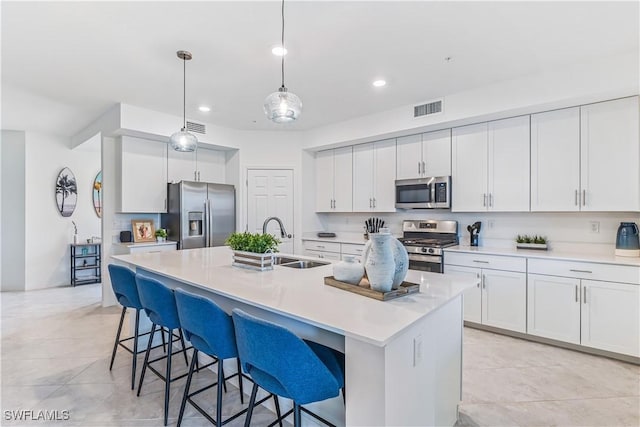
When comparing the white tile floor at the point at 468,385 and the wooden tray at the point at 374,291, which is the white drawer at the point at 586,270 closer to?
the white tile floor at the point at 468,385

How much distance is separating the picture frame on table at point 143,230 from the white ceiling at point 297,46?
65.0 inches

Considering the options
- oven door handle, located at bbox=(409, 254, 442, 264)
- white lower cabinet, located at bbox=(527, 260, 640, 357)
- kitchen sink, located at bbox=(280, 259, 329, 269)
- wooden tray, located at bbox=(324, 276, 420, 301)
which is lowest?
white lower cabinet, located at bbox=(527, 260, 640, 357)

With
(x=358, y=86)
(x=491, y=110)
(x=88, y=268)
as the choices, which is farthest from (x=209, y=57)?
(x=88, y=268)

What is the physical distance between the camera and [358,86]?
3463mm

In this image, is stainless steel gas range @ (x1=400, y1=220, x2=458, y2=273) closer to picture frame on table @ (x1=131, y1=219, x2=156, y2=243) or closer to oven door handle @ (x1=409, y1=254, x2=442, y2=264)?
oven door handle @ (x1=409, y1=254, x2=442, y2=264)

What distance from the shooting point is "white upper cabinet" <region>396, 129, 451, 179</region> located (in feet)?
13.3

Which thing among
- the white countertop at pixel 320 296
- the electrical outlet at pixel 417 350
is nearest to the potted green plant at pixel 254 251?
the white countertop at pixel 320 296

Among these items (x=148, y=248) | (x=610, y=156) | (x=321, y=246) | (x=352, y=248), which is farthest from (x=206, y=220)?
(x=610, y=156)

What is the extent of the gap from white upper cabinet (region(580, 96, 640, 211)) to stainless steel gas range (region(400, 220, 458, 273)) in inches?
54.7

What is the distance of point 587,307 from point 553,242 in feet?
2.86

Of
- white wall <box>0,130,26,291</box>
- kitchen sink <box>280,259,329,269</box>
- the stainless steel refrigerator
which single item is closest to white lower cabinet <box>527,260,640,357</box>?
kitchen sink <box>280,259,329,269</box>

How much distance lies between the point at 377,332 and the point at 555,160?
3.19 m

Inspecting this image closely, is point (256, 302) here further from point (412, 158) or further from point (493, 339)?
point (412, 158)

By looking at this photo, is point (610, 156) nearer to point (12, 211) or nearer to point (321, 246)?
point (321, 246)
